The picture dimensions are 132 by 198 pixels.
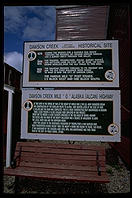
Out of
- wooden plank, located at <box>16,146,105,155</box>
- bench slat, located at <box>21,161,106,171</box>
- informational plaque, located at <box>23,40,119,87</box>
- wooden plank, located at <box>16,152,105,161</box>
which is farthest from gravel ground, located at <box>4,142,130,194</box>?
informational plaque, located at <box>23,40,119,87</box>

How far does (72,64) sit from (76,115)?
3.58 ft

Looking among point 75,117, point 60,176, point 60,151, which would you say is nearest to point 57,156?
point 60,151

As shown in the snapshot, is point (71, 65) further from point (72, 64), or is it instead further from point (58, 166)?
point (58, 166)

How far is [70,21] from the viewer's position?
9.41m

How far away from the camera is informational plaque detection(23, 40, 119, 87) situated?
345cm

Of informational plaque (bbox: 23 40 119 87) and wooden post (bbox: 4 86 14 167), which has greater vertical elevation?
informational plaque (bbox: 23 40 119 87)

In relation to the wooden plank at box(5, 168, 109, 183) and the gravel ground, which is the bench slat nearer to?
the wooden plank at box(5, 168, 109, 183)

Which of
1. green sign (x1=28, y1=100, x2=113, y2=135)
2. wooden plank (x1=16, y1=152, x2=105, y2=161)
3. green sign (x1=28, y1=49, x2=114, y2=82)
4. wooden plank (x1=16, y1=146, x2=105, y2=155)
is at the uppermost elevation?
green sign (x1=28, y1=49, x2=114, y2=82)

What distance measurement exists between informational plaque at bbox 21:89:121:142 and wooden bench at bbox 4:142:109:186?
22cm

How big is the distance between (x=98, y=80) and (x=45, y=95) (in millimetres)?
1175

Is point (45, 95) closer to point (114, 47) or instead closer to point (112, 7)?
point (114, 47)

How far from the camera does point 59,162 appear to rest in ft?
11.0

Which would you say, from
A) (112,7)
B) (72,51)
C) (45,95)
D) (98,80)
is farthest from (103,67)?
(112,7)

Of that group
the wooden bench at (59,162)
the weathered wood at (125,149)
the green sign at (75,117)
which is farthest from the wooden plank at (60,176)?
the weathered wood at (125,149)
